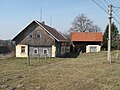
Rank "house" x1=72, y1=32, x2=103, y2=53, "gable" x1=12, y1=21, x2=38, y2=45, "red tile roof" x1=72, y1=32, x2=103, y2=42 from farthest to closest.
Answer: "red tile roof" x1=72, y1=32, x2=103, y2=42
"house" x1=72, y1=32, x2=103, y2=53
"gable" x1=12, y1=21, x2=38, y2=45

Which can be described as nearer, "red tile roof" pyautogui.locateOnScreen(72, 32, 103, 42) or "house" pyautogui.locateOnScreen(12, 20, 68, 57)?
"house" pyautogui.locateOnScreen(12, 20, 68, 57)

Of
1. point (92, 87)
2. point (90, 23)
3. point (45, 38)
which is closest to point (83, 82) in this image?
point (92, 87)

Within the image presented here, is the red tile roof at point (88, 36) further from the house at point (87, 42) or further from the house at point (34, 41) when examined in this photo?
the house at point (34, 41)

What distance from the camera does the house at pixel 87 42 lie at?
6084 centimetres

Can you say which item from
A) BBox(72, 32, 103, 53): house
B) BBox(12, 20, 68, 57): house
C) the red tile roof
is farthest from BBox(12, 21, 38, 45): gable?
the red tile roof

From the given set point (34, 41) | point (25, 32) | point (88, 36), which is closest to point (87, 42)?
point (88, 36)

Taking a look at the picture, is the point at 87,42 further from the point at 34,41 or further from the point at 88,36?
the point at 34,41

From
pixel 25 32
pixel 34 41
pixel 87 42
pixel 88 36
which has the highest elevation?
pixel 88 36

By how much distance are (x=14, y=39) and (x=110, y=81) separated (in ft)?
118

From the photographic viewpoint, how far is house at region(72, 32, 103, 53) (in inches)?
2395

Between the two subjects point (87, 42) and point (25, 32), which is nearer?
point (25, 32)

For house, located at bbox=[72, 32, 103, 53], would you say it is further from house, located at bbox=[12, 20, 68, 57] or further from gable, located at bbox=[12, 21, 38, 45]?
gable, located at bbox=[12, 21, 38, 45]

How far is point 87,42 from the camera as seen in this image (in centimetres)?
6322

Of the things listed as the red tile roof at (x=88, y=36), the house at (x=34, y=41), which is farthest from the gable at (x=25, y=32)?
the red tile roof at (x=88, y=36)
